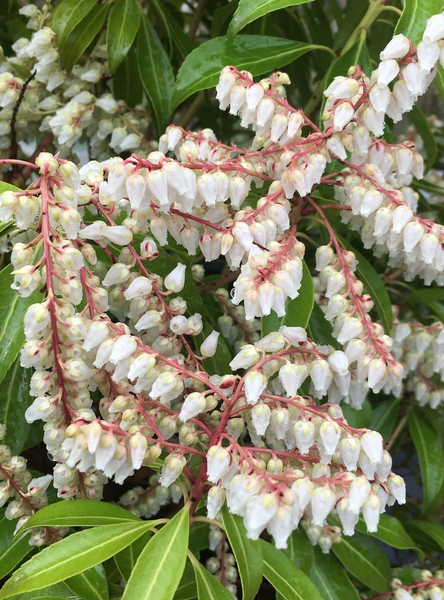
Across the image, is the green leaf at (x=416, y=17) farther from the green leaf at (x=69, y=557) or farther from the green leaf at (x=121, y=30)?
the green leaf at (x=69, y=557)

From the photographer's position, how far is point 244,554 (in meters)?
0.78

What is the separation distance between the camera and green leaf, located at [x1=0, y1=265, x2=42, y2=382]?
2.77 ft

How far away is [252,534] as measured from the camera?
63 cm

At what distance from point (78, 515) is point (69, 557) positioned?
6 centimetres

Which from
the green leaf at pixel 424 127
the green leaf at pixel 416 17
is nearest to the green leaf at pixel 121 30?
the green leaf at pixel 416 17

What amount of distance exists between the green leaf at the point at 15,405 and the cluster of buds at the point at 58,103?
0.47m

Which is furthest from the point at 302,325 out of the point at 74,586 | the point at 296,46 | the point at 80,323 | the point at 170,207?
the point at 296,46

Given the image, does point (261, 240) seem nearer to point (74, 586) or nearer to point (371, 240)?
point (371, 240)

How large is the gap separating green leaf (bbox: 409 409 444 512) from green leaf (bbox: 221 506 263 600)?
2.61ft

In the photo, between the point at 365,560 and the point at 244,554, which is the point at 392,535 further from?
the point at 244,554

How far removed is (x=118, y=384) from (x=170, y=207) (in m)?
0.26

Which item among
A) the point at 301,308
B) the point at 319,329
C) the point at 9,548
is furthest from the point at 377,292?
the point at 9,548

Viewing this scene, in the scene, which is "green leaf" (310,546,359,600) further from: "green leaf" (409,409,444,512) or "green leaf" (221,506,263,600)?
"green leaf" (221,506,263,600)

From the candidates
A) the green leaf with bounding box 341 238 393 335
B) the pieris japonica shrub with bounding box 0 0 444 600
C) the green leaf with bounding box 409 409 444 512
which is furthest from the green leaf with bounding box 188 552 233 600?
the green leaf with bounding box 409 409 444 512
